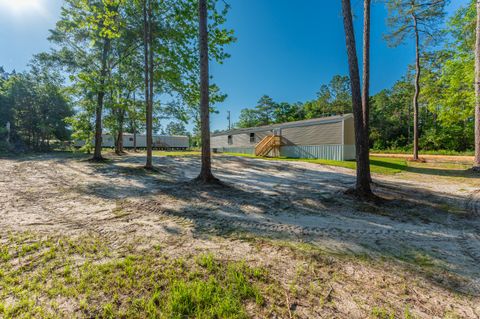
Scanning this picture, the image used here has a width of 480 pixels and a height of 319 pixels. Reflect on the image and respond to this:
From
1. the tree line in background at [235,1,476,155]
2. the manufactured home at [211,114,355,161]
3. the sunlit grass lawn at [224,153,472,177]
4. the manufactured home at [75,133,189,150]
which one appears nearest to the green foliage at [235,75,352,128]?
the tree line in background at [235,1,476,155]

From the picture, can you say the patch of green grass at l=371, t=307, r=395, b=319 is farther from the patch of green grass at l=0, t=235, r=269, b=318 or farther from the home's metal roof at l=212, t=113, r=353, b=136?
the home's metal roof at l=212, t=113, r=353, b=136

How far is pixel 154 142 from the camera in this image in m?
36.9

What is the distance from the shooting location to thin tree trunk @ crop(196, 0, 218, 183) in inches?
249

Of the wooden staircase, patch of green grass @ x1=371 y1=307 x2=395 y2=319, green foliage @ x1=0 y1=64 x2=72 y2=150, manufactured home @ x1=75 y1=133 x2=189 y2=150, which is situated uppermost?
green foliage @ x1=0 y1=64 x2=72 y2=150

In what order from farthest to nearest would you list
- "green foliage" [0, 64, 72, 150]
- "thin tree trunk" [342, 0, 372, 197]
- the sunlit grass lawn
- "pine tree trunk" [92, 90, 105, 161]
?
"green foliage" [0, 64, 72, 150] → "pine tree trunk" [92, 90, 105, 161] → the sunlit grass lawn → "thin tree trunk" [342, 0, 372, 197]

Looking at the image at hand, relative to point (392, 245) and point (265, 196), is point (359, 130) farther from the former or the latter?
point (392, 245)

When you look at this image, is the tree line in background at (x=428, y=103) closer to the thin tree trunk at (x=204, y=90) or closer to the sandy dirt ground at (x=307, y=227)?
the sandy dirt ground at (x=307, y=227)

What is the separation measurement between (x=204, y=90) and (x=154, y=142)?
33937 millimetres

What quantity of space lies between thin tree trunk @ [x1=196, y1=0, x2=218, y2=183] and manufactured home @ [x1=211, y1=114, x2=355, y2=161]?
38.2ft

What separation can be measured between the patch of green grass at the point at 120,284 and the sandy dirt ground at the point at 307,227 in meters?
0.29

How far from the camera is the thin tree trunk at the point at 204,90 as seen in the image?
6312mm

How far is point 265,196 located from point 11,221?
501 cm

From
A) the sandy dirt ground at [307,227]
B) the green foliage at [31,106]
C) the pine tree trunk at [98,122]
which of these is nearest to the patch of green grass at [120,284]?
the sandy dirt ground at [307,227]

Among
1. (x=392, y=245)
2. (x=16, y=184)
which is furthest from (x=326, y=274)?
(x=16, y=184)
